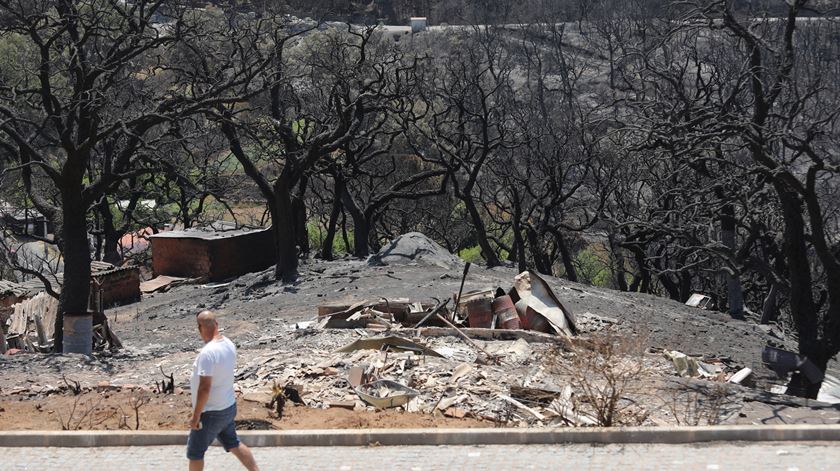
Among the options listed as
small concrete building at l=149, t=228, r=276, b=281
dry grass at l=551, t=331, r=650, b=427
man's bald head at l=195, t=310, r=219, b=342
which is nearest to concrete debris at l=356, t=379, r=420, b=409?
dry grass at l=551, t=331, r=650, b=427

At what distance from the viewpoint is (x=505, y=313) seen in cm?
1545

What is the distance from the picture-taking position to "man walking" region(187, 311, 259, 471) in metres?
6.89

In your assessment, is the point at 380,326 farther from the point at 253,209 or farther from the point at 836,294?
the point at 253,209

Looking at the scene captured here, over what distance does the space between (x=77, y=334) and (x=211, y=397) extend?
9863mm

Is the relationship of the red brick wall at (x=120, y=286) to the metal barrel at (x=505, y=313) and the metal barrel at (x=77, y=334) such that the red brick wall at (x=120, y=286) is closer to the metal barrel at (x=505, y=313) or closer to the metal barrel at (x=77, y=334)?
the metal barrel at (x=77, y=334)

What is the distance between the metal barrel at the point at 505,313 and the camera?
15.3 metres

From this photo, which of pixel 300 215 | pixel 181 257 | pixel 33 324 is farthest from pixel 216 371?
pixel 300 215

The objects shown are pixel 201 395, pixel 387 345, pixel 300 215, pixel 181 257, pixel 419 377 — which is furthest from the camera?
pixel 300 215

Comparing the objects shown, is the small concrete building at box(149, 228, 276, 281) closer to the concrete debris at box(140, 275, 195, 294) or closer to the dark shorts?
the concrete debris at box(140, 275, 195, 294)

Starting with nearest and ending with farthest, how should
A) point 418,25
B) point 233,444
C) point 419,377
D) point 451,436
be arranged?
point 233,444
point 451,436
point 419,377
point 418,25

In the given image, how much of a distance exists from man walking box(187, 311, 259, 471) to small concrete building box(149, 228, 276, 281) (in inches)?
778

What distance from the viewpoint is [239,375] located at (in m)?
12.5

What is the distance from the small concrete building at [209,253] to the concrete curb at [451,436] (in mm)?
17854

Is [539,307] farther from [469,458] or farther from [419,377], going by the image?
[469,458]
